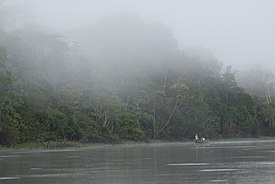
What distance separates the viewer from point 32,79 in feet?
226

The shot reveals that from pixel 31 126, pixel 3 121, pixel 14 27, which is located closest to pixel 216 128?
pixel 14 27

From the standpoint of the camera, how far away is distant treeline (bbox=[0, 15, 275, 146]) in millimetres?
63469

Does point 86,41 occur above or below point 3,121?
above

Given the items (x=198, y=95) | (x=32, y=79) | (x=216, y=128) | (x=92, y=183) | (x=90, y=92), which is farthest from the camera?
(x=216, y=128)

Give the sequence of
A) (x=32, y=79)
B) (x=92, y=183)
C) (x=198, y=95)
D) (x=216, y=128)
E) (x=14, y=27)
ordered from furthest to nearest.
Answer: (x=216, y=128)
(x=198, y=95)
(x=14, y=27)
(x=32, y=79)
(x=92, y=183)

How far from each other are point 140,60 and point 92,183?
8766 cm

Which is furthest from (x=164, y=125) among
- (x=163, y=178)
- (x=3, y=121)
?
(x=163, y=178)

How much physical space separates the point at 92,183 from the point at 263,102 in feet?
339

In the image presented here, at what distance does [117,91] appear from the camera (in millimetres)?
84500

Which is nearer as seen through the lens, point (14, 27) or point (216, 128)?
point (14, 27)

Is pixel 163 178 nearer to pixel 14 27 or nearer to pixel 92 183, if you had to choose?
pixel 92 183

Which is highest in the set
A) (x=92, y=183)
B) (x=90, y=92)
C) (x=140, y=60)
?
(x=140, y=60)

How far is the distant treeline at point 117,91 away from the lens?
208ft

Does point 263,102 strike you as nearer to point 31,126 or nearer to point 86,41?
point 86,41
